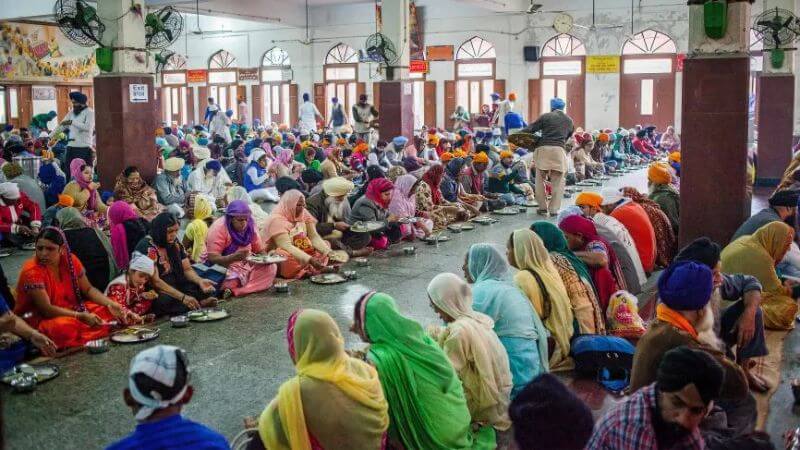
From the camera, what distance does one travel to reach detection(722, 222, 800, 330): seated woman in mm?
4906

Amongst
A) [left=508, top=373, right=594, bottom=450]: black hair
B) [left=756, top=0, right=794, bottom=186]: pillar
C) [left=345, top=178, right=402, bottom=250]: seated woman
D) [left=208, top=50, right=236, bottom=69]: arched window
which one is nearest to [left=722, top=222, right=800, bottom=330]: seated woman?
[left=508, top=373, right=594, bottom=450]: black hair

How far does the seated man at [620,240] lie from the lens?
561 centimetres

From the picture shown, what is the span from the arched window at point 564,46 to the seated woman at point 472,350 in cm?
1847

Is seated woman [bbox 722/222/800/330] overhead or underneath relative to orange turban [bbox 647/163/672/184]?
underneath

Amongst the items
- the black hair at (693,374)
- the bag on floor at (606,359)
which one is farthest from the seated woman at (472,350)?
the black hair at (693,374)

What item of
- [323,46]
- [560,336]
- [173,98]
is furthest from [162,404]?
[173,98]

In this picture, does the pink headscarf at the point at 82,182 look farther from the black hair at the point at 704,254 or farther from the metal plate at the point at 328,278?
the black hair at the point at 704,254

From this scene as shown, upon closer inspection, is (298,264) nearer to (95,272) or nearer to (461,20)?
(95,272)

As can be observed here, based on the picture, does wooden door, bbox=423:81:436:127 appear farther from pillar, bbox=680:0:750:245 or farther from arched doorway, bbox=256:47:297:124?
pillar, bbox=680:0:750:245

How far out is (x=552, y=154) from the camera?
9852mm

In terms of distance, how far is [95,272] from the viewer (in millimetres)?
5316

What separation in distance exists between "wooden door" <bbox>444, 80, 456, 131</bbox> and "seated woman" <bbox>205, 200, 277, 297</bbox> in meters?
16.5

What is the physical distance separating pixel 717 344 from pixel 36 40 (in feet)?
71.4

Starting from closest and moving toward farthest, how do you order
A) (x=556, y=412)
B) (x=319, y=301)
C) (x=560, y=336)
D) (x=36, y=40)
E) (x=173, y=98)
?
(x=556, y=412) → (x=560, y=336) → (x=319, y=301) → (x=36, y=40) → (x=173, y=98)
